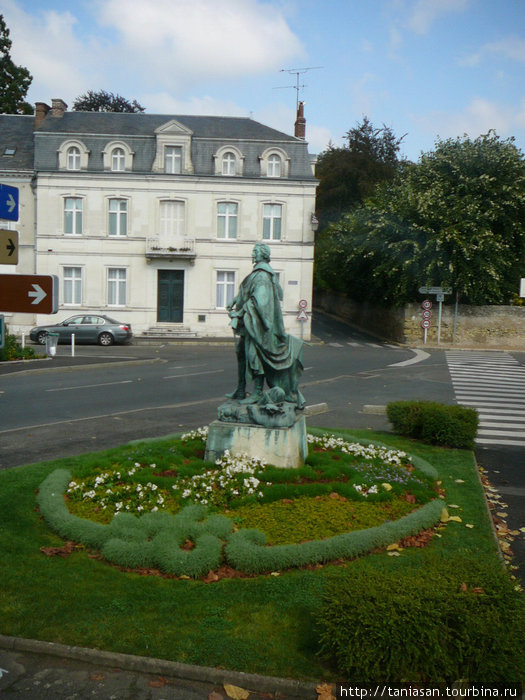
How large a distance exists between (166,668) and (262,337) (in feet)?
15.7

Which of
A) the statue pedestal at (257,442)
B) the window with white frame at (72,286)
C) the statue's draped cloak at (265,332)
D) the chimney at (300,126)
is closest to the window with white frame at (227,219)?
the chimney at (300,126)

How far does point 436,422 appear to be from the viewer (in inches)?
462

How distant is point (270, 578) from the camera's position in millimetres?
5906

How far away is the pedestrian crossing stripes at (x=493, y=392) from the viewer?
44.1 ft

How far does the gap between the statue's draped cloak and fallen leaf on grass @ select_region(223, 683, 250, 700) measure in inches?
186

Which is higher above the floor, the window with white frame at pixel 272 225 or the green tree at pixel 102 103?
the green tree at pixel 102 103

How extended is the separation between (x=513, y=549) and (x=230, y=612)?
3.42m

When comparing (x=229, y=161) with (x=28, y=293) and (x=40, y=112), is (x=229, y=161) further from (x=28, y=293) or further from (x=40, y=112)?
(x=28, y=293)

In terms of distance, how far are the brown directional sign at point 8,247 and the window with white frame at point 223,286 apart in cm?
3331

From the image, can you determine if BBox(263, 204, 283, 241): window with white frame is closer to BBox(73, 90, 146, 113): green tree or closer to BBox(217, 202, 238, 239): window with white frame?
BBox(217, 202, 238, 239): window with white frame

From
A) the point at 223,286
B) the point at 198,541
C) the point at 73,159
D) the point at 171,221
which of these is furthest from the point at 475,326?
the point at 198,541

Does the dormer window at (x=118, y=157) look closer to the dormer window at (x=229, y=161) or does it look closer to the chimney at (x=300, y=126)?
the dormer window at (x=229, y=161)

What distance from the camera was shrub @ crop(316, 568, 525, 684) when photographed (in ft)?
13.8

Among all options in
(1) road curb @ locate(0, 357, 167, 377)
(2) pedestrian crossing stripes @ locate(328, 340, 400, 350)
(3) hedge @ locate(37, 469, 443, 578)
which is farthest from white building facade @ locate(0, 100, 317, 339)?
(3) hedge @ locate(37, 469, 443, 578)
